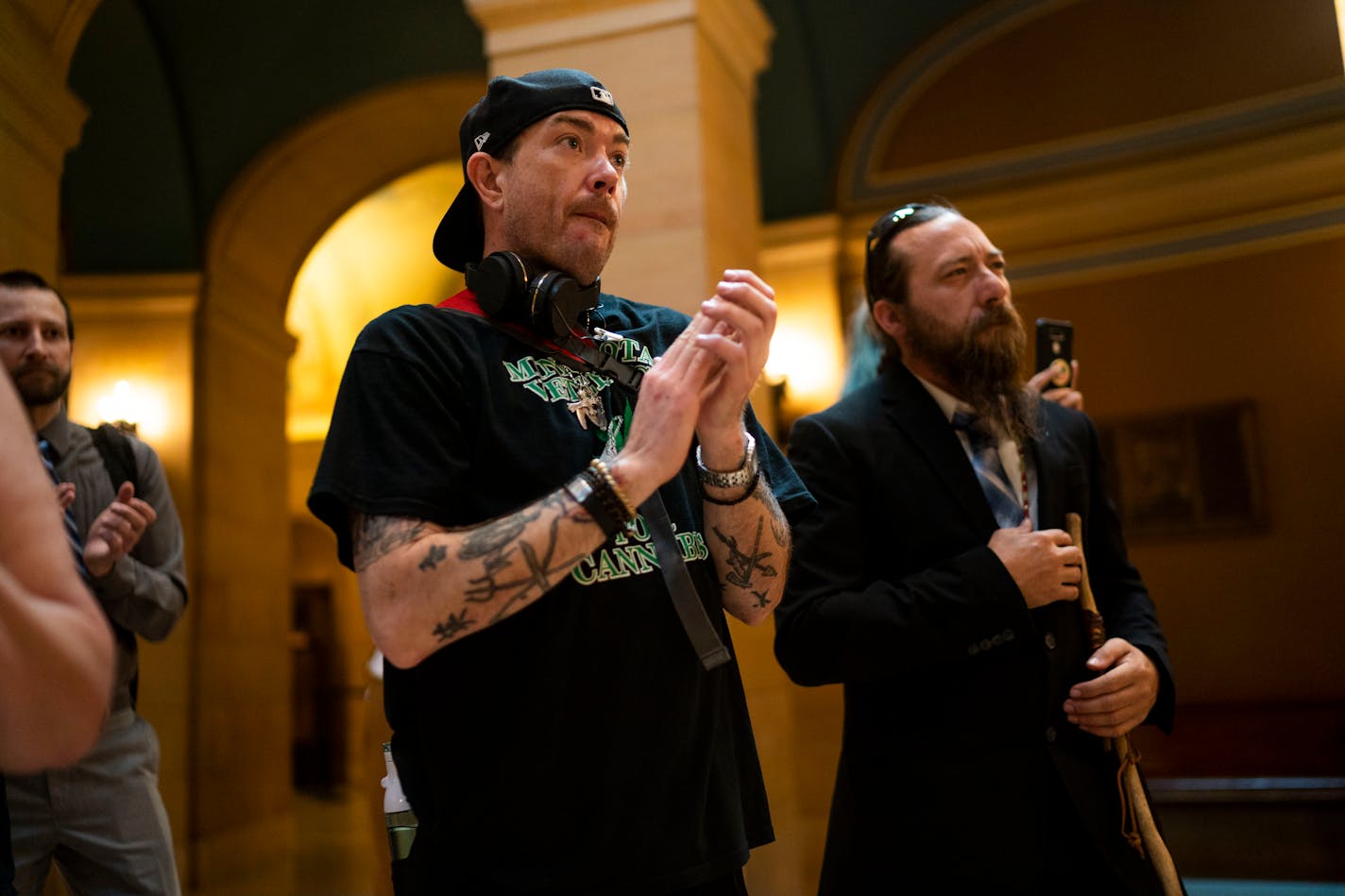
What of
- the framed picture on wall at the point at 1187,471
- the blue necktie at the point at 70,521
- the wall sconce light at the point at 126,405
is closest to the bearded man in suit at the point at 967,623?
the blue necktie at the point at 70,521

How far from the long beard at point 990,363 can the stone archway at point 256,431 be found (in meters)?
6.78

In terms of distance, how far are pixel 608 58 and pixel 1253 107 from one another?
5321mm

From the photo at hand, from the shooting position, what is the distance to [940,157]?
897cm

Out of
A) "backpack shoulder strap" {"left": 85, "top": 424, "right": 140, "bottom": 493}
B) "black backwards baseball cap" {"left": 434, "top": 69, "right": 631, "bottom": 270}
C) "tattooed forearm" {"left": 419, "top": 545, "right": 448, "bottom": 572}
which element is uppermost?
"black backwards baseball cap" {"left": 434, "top": 69, "right": 631, "bottom": 270}

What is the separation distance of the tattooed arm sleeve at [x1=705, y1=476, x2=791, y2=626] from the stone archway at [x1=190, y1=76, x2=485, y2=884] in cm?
749

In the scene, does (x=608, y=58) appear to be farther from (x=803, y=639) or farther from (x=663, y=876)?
(x=663, y=876)

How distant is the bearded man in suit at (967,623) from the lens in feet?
7.31

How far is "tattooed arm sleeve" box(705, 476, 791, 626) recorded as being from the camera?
1.74 meters

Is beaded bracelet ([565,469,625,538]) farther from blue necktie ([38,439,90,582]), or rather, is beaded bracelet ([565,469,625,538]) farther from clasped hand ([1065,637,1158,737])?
blue necktie ([38,439,90,582])

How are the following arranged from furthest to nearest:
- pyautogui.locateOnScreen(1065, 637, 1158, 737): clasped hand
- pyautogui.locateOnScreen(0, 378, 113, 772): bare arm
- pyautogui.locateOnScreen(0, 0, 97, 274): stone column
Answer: pyautogui.locateOnScreen(0, 0, 97, 274): stone column → pyautogui.locateOnScreen(1065, 637, 1158, 737): clasped hand → pyautogui.locateOnScreen(0, 378, 113, 772): bare arm

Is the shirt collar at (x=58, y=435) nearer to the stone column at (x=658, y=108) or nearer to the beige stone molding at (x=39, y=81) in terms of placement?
the beige stone molding at (x=39, y=81)

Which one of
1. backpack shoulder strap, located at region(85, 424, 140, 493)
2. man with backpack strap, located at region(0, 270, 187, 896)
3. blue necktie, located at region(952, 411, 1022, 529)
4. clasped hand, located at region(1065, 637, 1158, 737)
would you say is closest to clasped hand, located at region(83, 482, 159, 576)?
man with backpack strap, located at region(0, 270, 187, 896)

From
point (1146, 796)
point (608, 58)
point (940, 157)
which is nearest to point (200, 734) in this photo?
point (608, 58)

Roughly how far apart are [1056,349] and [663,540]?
70.1 inches
